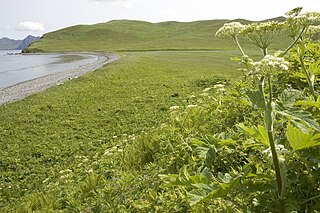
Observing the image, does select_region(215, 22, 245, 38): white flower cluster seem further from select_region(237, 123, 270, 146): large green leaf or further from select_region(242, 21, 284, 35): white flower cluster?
select_region(237, 123, 270, 146): large green leaf

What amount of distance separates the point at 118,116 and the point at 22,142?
4117mm

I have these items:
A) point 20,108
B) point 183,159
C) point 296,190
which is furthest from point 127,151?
point 20,108

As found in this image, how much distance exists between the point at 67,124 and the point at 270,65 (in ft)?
43.3

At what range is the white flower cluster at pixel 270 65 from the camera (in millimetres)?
2025

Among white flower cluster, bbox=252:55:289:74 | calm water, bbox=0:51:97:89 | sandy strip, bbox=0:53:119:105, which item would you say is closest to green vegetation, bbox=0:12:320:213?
white flower cluster, bbox=252:55:289:74

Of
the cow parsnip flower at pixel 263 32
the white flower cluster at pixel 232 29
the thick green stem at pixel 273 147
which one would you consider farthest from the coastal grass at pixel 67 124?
the cow parsnip flower at pixel 263 32

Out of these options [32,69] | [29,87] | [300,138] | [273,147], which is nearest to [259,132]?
[273,147]

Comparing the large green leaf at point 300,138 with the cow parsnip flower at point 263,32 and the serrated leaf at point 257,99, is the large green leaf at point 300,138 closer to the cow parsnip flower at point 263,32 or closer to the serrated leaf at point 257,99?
the serrated leaf at point 257,99

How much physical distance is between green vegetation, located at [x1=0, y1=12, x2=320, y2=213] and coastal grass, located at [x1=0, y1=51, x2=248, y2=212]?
5 cm

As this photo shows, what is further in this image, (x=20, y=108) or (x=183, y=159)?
(x=20, y=108)

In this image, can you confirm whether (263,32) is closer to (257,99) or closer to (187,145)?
(257,99)

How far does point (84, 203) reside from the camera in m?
5.60

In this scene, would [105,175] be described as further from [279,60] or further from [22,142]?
[22,142]

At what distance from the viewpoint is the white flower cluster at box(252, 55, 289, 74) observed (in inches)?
79.7
